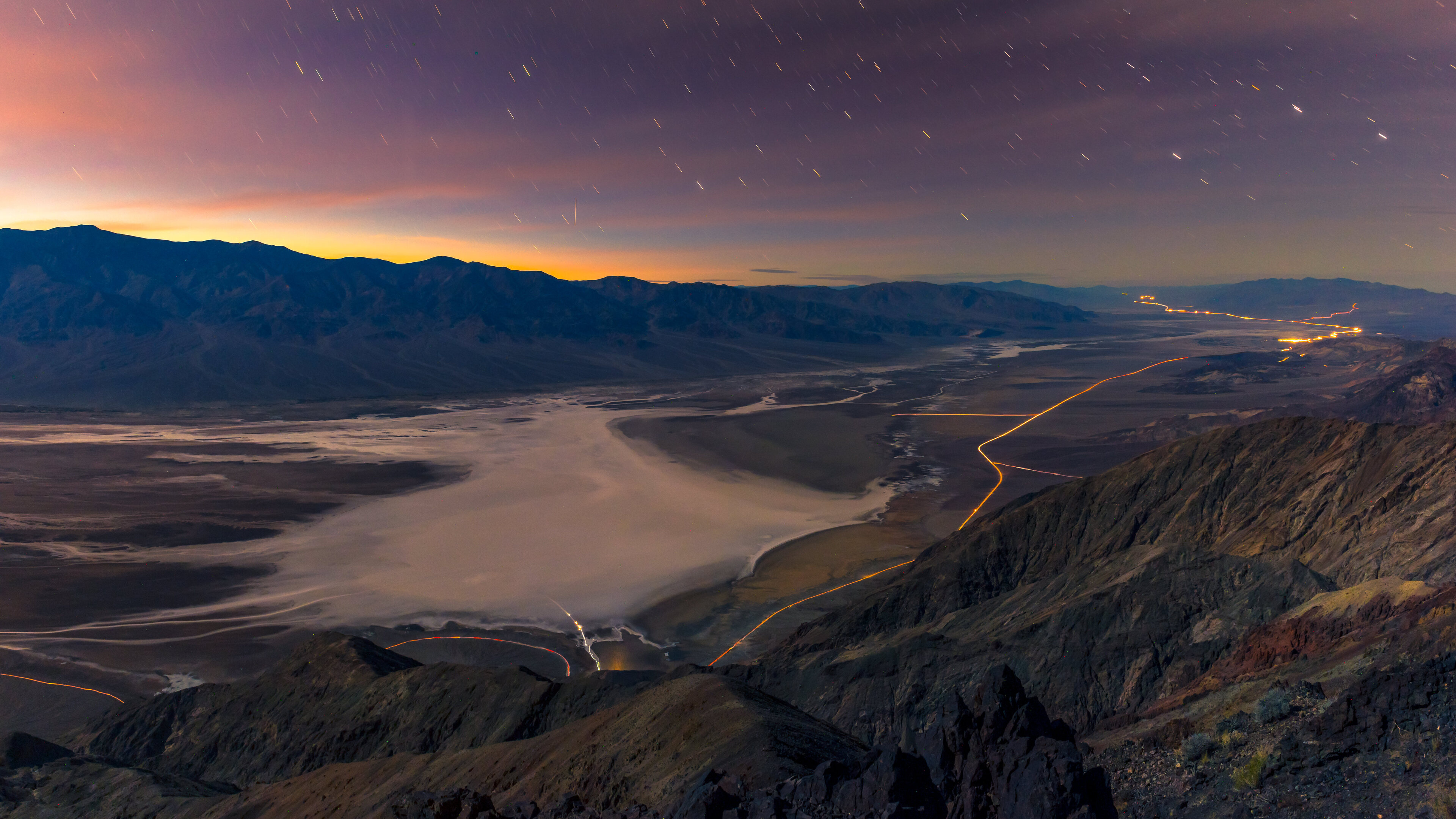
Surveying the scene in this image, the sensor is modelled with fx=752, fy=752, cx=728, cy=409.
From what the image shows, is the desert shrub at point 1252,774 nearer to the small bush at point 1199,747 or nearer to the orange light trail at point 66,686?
the small bush at point 1199,747

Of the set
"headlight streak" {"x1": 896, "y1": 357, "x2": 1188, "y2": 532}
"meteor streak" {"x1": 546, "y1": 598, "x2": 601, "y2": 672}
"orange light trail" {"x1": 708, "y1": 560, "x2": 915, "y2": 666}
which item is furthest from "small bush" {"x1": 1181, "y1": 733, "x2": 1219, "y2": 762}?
"headlight streak" {"x1": 896, "y1": 357, "x2": 1188, "y2": 532}

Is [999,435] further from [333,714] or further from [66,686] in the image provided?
[66,686]

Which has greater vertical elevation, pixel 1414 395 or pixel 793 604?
pixel 1414 395

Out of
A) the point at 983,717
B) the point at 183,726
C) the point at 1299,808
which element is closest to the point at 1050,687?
the point at 983,717

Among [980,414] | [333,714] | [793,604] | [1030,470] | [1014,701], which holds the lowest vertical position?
[793,604]

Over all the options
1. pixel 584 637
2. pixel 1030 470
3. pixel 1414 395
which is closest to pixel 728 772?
pixel 584 637

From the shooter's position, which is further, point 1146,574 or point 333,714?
point 333,714

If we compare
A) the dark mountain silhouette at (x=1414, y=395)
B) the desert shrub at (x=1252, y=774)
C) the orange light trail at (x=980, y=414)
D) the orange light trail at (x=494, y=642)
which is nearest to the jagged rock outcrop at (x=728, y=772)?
the desert shrub at (x=1252, y=774)
